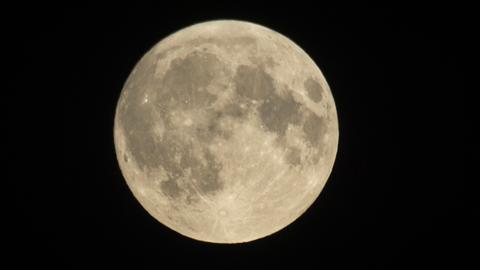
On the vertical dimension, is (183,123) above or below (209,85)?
below

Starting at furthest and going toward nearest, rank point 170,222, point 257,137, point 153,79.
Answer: point 170,222, point 153,79, point 257,137

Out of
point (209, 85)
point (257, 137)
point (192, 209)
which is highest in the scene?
point (209, 85)

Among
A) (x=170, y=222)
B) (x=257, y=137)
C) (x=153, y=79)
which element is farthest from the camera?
(x=170, y=222)

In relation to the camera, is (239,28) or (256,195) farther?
(239,28)

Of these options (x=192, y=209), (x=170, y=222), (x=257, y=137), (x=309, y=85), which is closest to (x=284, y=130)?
(x=257, y=137)

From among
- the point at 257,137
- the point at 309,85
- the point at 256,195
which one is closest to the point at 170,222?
the point at 256,195

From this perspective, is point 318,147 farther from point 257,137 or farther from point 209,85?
point 209,85
